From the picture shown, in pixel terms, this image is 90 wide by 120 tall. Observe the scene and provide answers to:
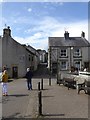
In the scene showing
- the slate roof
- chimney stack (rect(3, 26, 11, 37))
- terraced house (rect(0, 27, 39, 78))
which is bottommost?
terraced house (rect(0, 27, 39, 78))

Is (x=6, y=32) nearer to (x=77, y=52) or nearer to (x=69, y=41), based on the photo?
(x=69, y=41)

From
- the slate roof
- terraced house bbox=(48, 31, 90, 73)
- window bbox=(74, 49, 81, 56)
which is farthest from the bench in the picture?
window bbox=(74, 49, 81, 56)

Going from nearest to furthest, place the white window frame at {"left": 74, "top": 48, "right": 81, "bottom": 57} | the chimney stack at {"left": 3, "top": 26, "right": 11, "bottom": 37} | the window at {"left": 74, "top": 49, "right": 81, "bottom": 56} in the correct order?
the chimney stack at {"left": 3, "top": 26, "right": 11, "bottom": 37}
the window at {"left": 74, "top": 49, "right": 81, "bottom": 56}
the white window frame at {"left": 74, "top": 48, "right": 81, "bottom": 57}

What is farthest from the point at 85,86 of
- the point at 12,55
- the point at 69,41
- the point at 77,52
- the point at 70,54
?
the point at 69,41

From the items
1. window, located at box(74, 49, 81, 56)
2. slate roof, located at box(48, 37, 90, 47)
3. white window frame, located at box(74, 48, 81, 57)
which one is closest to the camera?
window, located at box(74, 49, 81, 56)

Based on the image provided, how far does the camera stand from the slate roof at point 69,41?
5503cm

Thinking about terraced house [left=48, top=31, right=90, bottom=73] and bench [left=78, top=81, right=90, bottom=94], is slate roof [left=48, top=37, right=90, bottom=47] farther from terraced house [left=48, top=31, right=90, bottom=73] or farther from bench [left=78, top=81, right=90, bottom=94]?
bench [left=78, top=81, right=90, bottom=94]

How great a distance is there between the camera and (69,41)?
2205 inches

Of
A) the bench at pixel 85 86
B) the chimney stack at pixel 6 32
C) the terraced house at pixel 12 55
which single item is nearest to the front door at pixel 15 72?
the terraced house at pixel 12 55

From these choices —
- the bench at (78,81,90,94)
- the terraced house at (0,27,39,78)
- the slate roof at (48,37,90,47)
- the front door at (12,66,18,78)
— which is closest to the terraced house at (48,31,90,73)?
the slate roof at (48,37,90,47)

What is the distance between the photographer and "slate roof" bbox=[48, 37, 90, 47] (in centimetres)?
5503

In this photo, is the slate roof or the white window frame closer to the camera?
the white window frame

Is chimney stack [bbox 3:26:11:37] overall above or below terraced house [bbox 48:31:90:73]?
above

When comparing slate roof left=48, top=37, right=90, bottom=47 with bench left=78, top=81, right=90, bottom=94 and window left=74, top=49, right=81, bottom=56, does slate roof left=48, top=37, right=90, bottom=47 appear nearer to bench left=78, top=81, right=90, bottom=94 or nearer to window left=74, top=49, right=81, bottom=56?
window left=74, top=49, right=81, bottom=56
